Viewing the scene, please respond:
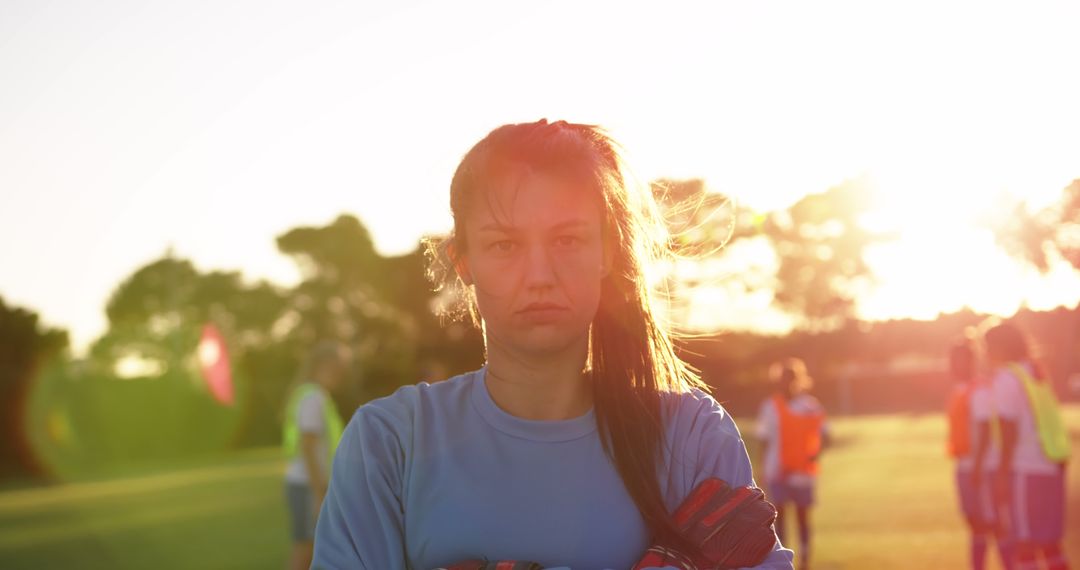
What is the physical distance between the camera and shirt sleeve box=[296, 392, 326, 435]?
927cm

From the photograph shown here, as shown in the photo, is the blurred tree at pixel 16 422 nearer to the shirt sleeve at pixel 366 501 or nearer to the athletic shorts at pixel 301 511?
the athletic shorts at pixel 301 511

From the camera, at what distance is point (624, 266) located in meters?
2.39

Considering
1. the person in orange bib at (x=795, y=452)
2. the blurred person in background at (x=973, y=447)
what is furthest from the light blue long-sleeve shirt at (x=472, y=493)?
the person in orange bib at (x=795, y=452)

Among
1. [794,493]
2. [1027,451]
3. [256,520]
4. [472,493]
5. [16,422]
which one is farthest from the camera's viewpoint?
[16,422]

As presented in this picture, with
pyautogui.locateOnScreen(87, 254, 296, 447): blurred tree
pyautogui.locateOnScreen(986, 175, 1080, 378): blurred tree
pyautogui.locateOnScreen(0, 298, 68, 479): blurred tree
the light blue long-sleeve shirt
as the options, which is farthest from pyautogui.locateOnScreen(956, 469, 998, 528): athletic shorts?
pyautogui.locateOnScreen(87, 254, 296, 447): blurred tree

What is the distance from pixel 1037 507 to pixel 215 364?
221 feet

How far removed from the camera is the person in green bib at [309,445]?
9.21 metres

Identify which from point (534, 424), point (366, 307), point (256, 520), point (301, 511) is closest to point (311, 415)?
point (301, 511)

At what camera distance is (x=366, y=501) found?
2152 mm

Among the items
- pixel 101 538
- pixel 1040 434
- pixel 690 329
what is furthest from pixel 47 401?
pixel 690 329

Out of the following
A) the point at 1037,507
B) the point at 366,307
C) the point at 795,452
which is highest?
the point at 366,307

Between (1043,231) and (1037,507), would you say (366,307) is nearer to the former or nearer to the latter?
(1043,231)

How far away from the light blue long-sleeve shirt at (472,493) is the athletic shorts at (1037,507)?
623cm

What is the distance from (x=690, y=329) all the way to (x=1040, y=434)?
589 cm
